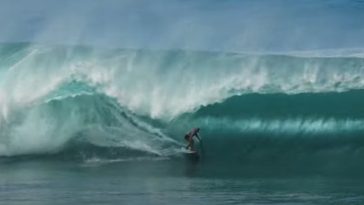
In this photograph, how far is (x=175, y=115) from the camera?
76.0 ft

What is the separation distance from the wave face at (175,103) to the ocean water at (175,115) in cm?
3

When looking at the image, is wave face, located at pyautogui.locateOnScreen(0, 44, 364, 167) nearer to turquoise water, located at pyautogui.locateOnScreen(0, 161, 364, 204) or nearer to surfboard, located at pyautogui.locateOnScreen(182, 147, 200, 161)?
surfboard, located at pyautogui.locateOnScreen(182, 147, 200, 161)

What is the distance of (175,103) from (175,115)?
1.39ft

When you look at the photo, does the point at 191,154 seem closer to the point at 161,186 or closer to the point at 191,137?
the point at 191,137

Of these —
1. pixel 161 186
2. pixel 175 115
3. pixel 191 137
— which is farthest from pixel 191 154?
pixel 161 186

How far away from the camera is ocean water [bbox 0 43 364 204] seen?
1912 centimetres

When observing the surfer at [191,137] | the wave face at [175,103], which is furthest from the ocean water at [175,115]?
the surfer at [191,137]

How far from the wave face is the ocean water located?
0.08 ft

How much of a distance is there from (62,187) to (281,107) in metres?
7.84

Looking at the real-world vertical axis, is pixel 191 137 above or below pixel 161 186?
above

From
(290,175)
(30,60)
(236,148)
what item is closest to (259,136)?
(236,148)

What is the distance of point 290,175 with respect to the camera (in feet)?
→ 58.9

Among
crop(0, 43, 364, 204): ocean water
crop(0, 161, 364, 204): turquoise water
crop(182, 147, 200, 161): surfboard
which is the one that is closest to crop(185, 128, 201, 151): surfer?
crop(182, 147, 200, 161): surfboard

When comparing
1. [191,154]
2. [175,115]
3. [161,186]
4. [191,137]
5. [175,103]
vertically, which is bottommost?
[161,186]
